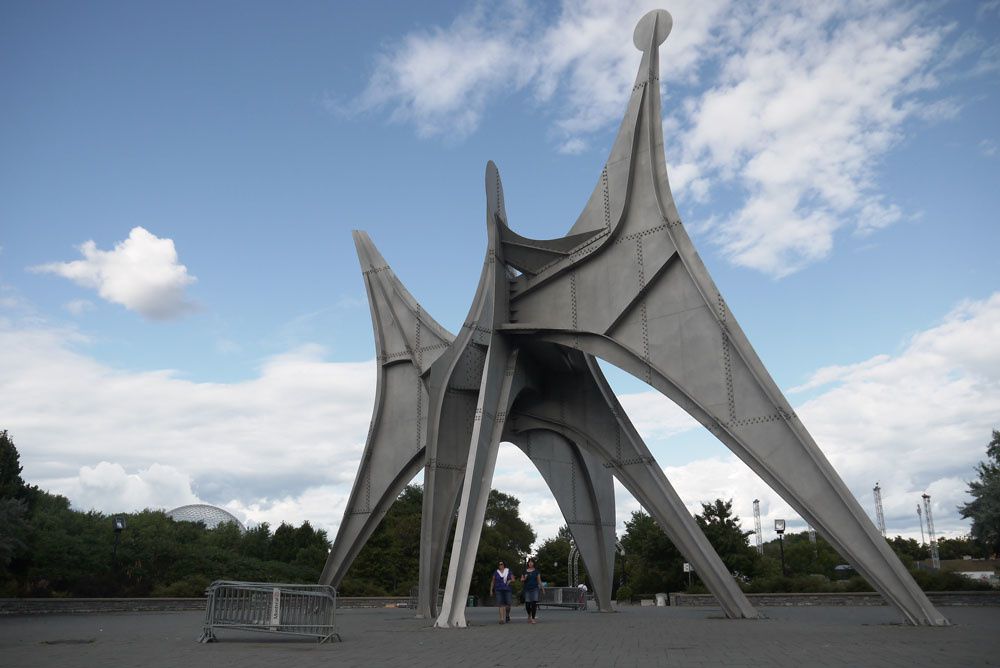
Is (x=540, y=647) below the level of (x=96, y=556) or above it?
below

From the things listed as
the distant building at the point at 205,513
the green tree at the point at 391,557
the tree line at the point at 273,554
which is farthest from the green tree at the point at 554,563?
the distant building at the point at 205,513

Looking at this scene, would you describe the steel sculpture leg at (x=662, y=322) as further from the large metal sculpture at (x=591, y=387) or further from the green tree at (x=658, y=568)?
the green tree at (x=658, y=568)

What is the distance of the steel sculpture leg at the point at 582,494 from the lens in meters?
23.1

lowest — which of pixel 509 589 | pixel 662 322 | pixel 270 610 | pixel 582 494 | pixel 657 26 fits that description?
pixel 270 610

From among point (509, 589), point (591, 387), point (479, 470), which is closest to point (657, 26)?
point (591, 387)

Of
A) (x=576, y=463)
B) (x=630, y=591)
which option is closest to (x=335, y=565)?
(x=576, y=463)

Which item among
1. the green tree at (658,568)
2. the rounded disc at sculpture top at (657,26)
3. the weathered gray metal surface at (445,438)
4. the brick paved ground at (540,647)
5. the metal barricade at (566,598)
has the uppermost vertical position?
the rounded disc at sculpture top at (657,26)

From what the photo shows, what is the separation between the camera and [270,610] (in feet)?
38.1

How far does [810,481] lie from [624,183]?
24.2ft

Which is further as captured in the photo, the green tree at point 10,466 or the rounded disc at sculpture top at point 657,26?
the green tree at point 10,466

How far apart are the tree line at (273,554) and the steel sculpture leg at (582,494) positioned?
6.91 m

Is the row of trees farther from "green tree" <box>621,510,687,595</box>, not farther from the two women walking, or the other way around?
"green tree" <box>621,510,687,595</box>

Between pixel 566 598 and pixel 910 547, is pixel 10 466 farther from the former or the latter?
pixel 910 547

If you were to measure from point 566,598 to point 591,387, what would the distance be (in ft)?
27.4
